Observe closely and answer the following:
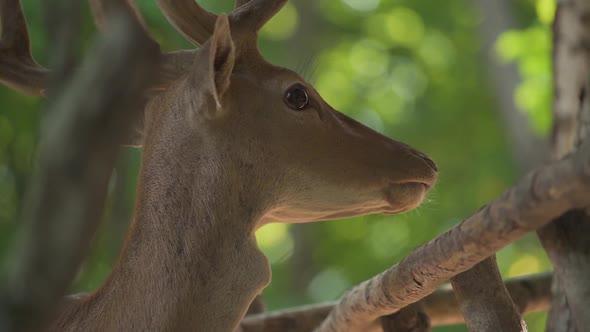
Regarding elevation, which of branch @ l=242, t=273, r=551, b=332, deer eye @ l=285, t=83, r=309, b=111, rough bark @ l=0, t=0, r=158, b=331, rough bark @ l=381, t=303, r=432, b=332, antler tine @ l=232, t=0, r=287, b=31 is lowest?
branch @ l=242, t=273, r=551, b=332

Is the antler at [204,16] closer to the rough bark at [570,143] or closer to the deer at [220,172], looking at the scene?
the deer at [220,172]

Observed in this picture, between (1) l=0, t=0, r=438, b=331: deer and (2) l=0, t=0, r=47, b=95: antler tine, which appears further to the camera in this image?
(2) l=0, t=0, r=47, b=95: antler tine

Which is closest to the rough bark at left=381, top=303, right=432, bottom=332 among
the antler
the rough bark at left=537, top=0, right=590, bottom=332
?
the rough bark at left=537, top=0, right=590, bottom=332

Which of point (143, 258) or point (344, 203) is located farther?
point (344, 203)

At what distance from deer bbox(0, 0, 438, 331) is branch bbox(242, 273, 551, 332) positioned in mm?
321

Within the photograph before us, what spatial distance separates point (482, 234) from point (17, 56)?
1731mm

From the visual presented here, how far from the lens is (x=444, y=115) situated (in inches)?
356

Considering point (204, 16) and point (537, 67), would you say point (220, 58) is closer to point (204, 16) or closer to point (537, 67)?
point (204, 16)

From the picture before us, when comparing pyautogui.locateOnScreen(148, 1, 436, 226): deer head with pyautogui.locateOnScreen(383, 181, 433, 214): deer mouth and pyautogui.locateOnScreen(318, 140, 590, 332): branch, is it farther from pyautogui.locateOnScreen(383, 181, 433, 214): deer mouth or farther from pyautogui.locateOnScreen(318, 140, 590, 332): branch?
pyautogui.locateOnScreen(318, 140, 590, 332): branch

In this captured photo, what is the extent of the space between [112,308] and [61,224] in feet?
4.69

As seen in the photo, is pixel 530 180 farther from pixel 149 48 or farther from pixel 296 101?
pixel 296 101

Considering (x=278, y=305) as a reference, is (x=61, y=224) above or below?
above

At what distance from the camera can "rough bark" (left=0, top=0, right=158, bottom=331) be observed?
84 centimetres

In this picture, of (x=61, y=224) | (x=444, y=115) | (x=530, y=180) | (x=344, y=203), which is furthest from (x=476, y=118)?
(x=61, y=224)
